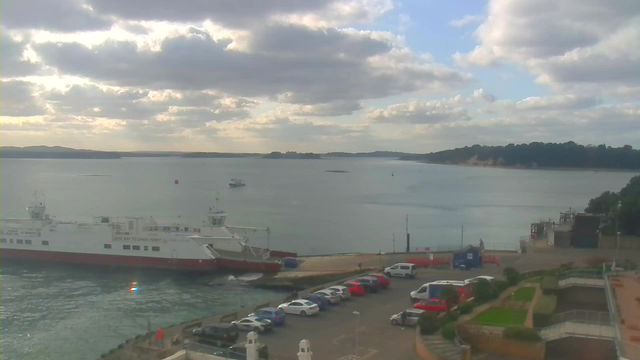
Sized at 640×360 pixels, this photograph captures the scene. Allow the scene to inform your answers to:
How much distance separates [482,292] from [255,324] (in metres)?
6.49

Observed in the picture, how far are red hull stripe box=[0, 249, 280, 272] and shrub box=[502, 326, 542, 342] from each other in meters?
20.6

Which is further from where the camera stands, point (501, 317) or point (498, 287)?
point (498, 287)

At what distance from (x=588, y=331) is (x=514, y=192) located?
289ft

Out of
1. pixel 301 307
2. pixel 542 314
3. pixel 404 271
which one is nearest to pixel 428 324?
pixel 542 314

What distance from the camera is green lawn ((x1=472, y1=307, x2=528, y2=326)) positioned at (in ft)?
45.0

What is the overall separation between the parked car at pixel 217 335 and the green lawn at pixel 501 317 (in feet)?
20.2

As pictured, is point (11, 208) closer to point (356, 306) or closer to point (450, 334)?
point (356, 306)

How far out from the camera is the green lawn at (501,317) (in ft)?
45.0

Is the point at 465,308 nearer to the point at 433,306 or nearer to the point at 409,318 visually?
the point at 409,318

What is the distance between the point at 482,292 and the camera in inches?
619

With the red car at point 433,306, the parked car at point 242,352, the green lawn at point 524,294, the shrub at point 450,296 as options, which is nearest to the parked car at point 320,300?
the red car at point 433,306

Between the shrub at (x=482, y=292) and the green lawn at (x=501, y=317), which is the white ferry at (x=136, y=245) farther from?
the green lawn at (x=501, y=317)

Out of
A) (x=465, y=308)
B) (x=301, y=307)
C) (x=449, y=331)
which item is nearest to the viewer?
(x=449, y=331)

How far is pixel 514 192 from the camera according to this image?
9531 cm
